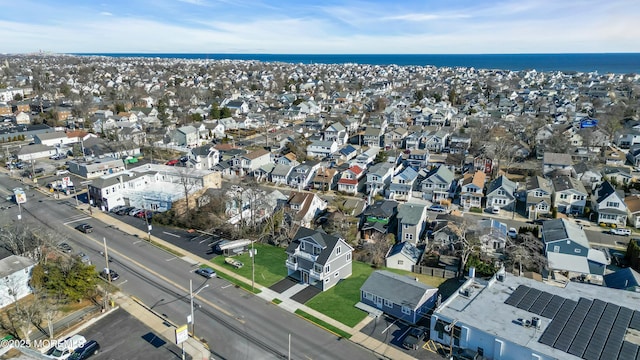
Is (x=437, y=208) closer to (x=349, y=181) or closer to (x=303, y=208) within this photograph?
(x=349, y=181)

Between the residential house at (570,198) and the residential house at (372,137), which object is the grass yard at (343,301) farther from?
the residential house at (372,137)

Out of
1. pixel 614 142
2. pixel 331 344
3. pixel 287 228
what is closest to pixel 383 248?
pixel 287 228

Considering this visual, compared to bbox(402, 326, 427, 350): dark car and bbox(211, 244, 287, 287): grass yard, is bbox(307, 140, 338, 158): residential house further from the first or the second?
bbox(402, 326, 427, 350): dark car

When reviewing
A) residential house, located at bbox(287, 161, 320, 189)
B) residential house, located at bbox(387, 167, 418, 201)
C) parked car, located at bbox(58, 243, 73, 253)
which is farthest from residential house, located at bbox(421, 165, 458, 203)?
parked car, located at bbox(58, 243, 73, 253)

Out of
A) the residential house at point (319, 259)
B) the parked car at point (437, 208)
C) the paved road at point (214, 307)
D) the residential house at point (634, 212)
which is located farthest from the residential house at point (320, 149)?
the residential house at point (634, 212)

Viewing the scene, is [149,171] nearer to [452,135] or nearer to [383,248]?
[383,248]

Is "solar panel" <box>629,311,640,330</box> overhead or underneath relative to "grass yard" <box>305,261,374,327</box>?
overhead
